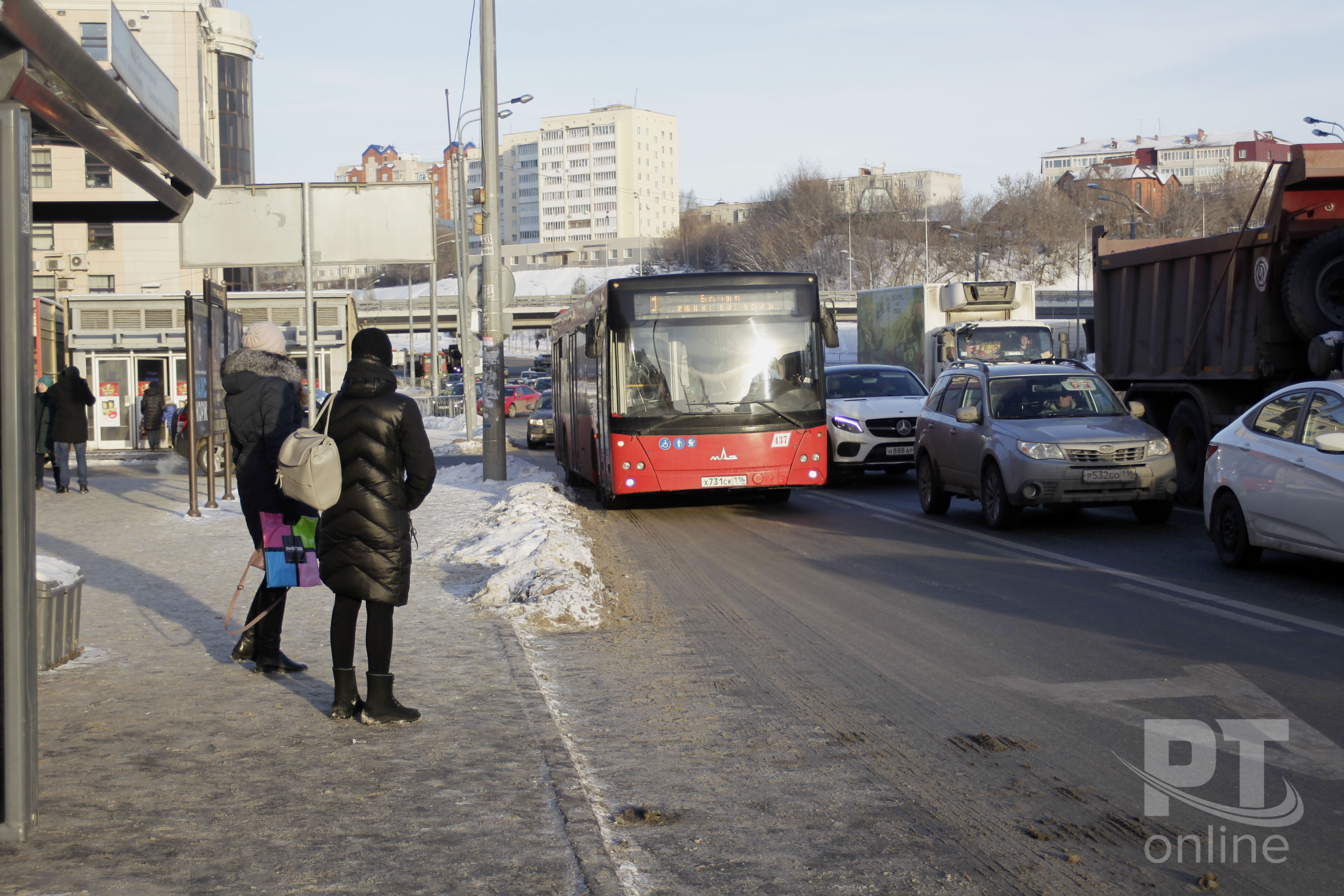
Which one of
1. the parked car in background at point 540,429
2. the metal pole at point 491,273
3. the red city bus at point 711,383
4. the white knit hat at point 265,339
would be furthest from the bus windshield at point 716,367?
the parked car in background at point 540,429

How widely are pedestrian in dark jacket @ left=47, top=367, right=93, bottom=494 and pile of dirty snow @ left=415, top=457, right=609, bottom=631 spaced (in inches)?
241

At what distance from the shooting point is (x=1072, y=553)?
11258 mm

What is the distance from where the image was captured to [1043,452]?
1249 centimetres

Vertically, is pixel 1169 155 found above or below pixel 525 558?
above

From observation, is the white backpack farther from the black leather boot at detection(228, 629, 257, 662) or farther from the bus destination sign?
the bus destination sign

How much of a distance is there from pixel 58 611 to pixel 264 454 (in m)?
1.40

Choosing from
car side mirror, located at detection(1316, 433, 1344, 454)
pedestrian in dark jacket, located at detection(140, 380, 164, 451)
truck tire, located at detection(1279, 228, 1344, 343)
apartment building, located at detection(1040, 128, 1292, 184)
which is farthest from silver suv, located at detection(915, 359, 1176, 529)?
apartment building, located at detection(1040, 128, 1292, 184)

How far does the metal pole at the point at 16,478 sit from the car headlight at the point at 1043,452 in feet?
33.3

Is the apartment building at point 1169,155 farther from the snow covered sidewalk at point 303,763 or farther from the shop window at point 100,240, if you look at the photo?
the snow covered sidewalk at point 303,763

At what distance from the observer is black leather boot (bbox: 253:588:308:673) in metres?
6.77

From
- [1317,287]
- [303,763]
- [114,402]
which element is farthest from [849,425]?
[114,402]

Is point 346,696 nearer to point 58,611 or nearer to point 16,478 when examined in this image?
point 58,611

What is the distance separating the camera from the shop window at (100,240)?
67438mm

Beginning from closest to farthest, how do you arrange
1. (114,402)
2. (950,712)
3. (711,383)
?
(950,712) → (711,383) → (114,402)
